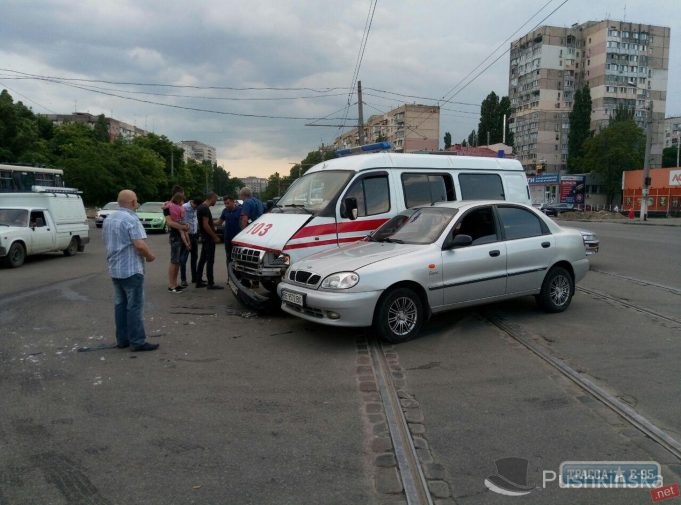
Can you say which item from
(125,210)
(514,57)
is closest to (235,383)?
(125,210)

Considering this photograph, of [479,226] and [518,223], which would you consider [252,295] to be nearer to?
[479,226]

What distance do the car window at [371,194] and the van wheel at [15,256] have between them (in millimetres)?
9639

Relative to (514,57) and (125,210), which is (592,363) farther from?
(514,57)

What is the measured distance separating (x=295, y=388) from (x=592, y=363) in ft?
10.1

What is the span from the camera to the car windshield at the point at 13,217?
1378cm

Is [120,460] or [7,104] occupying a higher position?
[7,104]

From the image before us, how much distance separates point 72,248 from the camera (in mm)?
16375

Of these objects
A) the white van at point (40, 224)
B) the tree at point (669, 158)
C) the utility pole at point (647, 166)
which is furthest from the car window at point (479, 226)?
the tree at point (669, 158)

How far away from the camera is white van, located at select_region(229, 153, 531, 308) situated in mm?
7480

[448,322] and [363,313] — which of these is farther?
[448,322]

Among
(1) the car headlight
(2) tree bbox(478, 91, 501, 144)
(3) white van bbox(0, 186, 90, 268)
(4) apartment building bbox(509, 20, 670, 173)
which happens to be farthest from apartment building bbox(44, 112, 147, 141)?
(1) the car headlight

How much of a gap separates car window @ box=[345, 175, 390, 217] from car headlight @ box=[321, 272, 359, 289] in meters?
2.27

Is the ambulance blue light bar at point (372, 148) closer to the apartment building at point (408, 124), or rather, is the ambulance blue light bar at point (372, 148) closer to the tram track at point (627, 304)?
the tram track at point (627, 304)

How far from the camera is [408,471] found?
133 inches
